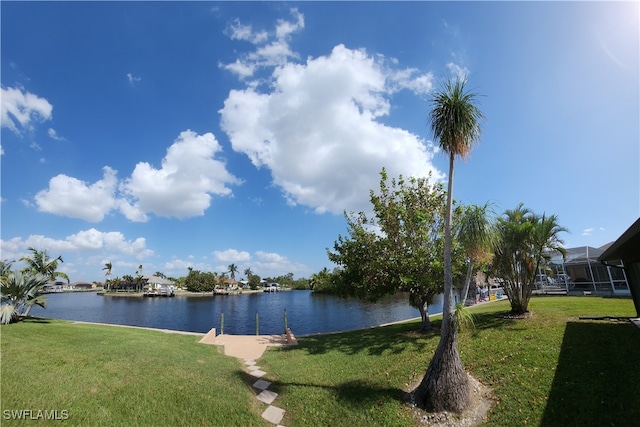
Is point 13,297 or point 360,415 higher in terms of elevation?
point 13,297

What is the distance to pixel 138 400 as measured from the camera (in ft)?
24.5

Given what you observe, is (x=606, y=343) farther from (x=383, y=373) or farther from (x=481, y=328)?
(x=383, y=373)

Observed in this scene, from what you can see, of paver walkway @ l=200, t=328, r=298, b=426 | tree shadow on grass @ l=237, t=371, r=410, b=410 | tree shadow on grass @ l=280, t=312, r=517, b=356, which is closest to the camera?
paver walkway @ l=200, t=328, r=298, b=426

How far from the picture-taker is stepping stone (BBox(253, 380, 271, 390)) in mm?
9848

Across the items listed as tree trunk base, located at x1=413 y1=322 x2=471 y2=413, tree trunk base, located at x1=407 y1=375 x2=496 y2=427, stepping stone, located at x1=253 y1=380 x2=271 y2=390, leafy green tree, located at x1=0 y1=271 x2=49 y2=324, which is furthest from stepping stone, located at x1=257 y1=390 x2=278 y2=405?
leafy green tree, located at x1=0 y1=271 x2=49 y2=324

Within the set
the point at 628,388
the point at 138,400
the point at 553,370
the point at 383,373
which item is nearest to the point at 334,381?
the point at 383,373

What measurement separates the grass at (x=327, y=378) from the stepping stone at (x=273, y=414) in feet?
0.65

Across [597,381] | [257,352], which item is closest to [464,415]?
[597,381]

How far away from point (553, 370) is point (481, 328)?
5.54 metres

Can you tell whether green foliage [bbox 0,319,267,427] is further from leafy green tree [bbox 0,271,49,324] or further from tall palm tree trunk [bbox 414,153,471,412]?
leafy green tree [bbox 0,271,49,324]

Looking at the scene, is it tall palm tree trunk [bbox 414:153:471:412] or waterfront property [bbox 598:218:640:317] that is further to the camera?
waterfront property [bbox 598:218:640:317]

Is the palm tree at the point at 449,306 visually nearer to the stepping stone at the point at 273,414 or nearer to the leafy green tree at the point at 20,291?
the stepping stone at the point at 273,414

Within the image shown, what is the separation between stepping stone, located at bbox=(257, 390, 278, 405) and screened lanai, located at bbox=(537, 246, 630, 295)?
80.8 ft

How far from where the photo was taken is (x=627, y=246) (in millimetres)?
9906
